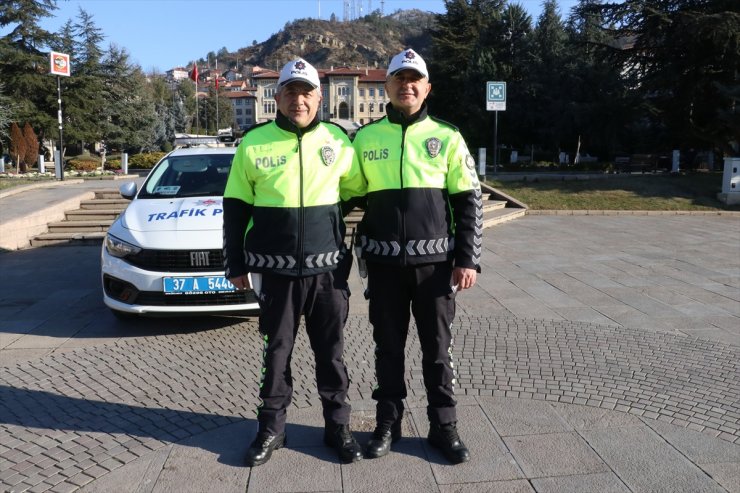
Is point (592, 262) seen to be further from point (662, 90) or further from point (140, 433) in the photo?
point (662, 90)

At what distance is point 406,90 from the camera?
3.14m

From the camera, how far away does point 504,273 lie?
8469 millimetres

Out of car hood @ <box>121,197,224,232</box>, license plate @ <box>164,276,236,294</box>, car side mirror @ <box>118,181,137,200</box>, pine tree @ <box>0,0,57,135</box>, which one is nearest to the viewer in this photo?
license plate @ <box>164,276,236,294</box>

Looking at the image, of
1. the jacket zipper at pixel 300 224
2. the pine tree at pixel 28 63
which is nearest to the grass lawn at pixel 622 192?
the jacket zipper at pixel 300 224

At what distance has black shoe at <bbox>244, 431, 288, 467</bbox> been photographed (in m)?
3.14

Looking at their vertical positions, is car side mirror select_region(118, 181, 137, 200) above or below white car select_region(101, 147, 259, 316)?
above

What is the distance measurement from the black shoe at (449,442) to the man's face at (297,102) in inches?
68.7

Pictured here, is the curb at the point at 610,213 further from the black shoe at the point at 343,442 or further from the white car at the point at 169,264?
the black shoe at the point at 343,442

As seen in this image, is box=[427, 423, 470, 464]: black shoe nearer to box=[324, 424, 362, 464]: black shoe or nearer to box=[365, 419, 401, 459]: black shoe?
box=[365, 419, 401, 459]: black shoe

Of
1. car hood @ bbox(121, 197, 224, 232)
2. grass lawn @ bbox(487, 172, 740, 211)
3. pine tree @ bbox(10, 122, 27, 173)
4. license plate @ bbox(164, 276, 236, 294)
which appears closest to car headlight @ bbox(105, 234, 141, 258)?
car hood @ bbox(121, 197, 224, 232)

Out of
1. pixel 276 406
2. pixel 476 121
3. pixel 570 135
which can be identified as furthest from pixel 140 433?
pixel 476 121

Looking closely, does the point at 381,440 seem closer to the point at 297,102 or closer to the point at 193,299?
the point at 297,102

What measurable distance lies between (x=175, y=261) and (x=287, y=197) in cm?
267

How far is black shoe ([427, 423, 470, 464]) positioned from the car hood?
10.3 ft
